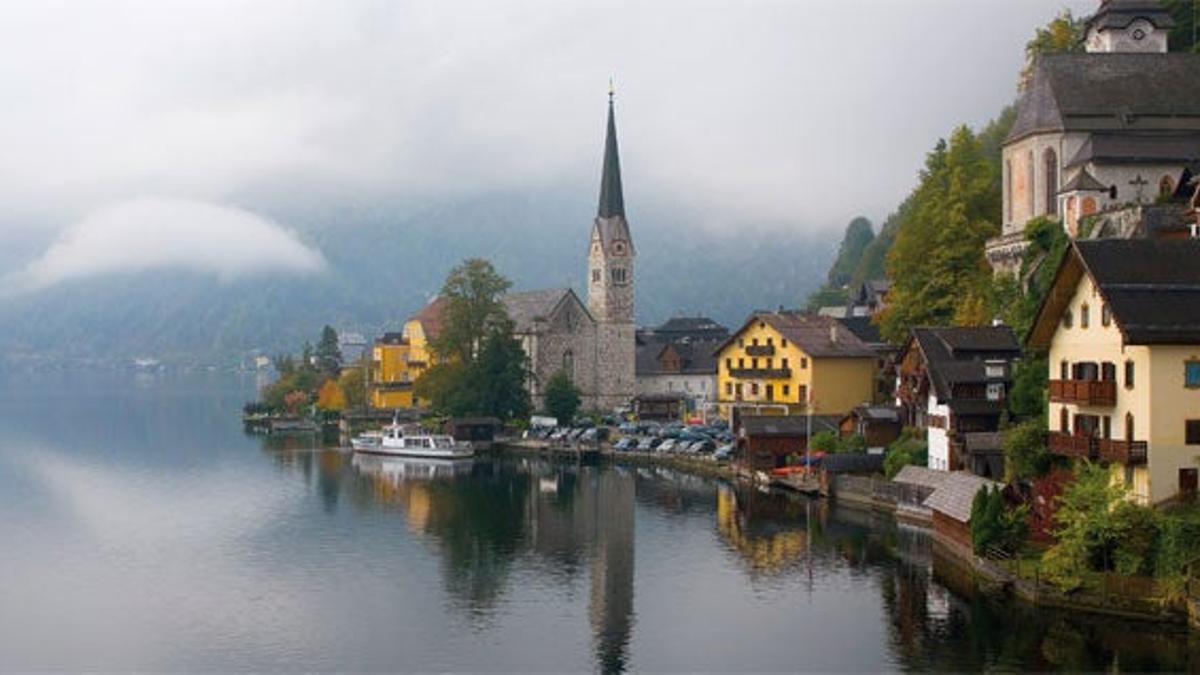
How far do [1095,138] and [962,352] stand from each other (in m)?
13.1

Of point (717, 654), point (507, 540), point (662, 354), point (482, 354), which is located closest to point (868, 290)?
point (662, 354)

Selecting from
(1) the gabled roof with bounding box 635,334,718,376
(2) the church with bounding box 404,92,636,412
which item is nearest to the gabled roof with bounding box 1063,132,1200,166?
(1) the gabled roof with bounding box 635,334,718,376

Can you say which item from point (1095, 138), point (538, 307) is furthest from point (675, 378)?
point (1095, 138)

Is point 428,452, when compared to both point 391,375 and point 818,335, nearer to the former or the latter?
point 818,335

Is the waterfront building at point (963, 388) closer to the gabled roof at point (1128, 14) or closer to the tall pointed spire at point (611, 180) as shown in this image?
the gabled roof at point (1128, 14)

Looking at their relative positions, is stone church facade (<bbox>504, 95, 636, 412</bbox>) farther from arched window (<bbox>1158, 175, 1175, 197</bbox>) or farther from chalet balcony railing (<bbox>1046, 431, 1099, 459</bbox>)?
chalet balcony railing (<bbox>1046, 431, 1099, 459</bbox>)

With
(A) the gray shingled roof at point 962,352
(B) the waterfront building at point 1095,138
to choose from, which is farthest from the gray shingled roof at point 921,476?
(B) the waterfront building at point 1095,138

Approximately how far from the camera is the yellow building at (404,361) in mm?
123125

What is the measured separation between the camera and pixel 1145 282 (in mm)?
38906

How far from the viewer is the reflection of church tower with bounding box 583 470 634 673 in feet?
122

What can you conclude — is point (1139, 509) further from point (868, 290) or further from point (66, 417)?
point (66, 417)

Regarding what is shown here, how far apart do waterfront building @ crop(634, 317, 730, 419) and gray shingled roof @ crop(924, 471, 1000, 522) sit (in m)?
55.3

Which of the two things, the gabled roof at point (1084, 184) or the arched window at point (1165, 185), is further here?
the arched window at point (1165, 185)

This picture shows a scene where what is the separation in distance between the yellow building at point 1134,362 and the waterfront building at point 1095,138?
20015 mm
